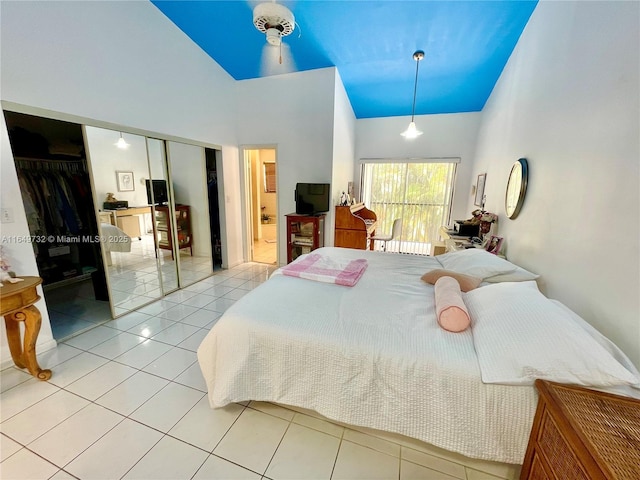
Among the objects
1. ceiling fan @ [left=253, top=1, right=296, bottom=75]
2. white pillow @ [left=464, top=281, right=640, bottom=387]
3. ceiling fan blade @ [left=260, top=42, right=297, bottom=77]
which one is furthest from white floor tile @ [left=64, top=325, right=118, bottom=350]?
ceiling fan blade @ [left=260, top=42, right=297, bottom=77]

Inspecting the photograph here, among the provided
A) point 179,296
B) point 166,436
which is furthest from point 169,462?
point 179,296

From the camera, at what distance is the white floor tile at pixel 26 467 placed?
1.23 meters

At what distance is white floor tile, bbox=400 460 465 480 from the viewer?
126 centimetres

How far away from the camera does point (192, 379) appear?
186 centimetres

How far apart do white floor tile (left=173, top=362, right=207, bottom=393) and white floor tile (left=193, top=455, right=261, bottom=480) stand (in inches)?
20.7

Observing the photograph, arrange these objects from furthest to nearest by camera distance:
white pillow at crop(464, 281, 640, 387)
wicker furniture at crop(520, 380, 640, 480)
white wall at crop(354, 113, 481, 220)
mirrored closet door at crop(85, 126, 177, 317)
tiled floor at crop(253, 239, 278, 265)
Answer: tiled floor at crop(253, 239, 278, 265) → white wall at crop(354, 113, 481, 220) → mirrored closet door at crop(85, 126, 177, 317) → white pillow at crop(464, 281, 640, 387) → wicker furniture at crop(520, 380, 640, 480)

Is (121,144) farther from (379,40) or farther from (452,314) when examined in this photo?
(452,314)

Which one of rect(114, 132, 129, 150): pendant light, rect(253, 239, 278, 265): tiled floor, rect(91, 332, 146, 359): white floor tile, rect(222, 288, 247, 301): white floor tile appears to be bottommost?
rect(91, 332, 146, 359): white floor tile

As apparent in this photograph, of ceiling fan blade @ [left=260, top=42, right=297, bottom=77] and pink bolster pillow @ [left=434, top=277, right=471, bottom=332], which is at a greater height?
ceiling fan blade @ [left=260, top=42, right=297, bottom=77]

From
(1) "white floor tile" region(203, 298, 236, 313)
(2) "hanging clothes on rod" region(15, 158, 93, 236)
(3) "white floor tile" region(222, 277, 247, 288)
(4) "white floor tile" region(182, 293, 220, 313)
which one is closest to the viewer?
(2) "hanging clothes on rod" region(15, 158, 93, 236)

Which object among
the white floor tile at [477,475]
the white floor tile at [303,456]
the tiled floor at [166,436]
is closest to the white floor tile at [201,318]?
the tiled floor at [166,436]

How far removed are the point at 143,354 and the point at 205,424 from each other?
1.00m

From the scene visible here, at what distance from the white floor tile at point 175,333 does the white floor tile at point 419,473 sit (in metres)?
1.99

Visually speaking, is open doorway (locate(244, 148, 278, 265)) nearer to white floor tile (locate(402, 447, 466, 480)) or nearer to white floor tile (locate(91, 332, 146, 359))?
white floor tile (locate(91, 332, 146, 359))
